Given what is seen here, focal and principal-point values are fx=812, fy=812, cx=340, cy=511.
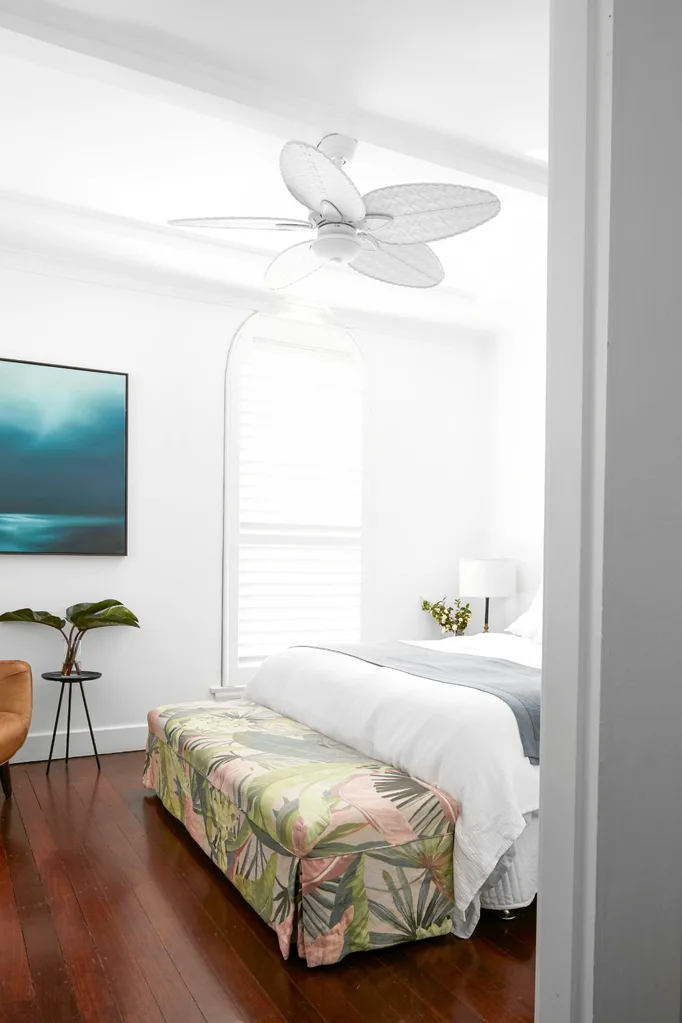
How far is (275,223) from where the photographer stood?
312 cm

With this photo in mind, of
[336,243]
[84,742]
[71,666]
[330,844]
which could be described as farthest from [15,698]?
[336,243]

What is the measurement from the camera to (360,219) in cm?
300

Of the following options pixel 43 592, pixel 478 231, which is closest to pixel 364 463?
pixel 478 231

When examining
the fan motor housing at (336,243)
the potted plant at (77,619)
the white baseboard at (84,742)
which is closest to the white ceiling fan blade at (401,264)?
the fan motor housing at (336,243)

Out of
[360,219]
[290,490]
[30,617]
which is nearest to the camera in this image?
[360,219]

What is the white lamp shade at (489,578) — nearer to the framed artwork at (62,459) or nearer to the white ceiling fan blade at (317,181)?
the framed artwork at (62,459)

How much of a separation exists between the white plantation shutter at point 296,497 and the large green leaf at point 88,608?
91cm

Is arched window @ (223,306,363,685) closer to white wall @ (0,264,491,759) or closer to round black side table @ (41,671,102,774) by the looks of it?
white wall @ (0,264,491,759)

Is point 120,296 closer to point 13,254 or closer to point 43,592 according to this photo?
point 13,254

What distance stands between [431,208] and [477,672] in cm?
184

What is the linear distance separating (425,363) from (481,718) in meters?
3.83

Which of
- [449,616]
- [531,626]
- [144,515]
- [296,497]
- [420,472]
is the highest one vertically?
[420,472]

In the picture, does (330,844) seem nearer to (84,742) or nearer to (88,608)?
(88,608)

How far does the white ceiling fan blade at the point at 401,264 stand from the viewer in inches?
131
